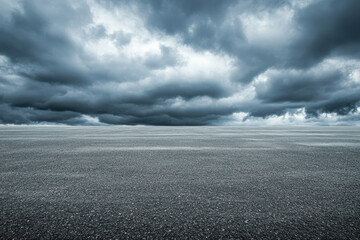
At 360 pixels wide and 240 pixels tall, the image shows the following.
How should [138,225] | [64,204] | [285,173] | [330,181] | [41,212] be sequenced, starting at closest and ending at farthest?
[138,225] < [41,212] < [64,204] < [330,181] < [285,173]

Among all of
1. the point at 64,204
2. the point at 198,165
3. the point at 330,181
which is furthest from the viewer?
the point at 198,165

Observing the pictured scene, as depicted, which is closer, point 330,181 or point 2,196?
point 2,196

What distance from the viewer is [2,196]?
8.61 feet

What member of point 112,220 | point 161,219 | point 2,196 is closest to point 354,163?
point 161,219

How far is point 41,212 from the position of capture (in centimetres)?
217

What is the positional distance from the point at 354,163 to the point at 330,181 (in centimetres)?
232

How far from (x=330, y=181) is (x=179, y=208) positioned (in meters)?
2.84

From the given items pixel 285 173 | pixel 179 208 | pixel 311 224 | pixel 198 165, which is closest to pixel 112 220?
pixel 179 208

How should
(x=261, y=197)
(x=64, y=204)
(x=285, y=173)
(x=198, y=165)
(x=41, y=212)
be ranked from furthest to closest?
(x=198, y=165)
(x=285, y=173)
(x=261, y=197)
(x=64, y=204)
(x=41, y=212)

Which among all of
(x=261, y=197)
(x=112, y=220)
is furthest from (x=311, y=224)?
(x=112, y=220)

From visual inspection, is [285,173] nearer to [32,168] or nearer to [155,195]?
[155,195]

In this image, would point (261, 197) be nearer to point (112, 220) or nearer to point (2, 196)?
point (112, 220)

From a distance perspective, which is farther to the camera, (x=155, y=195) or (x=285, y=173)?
(x=285, y=173)

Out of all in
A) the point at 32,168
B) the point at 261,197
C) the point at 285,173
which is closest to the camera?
the point at 261,197
